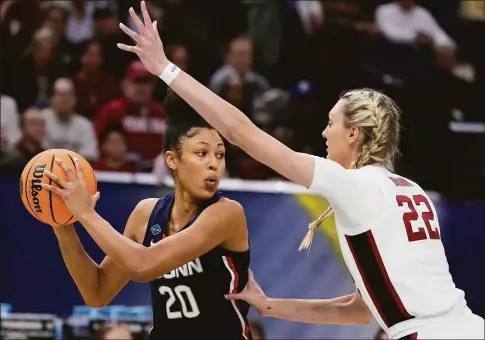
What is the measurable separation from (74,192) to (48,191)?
9.6 inches

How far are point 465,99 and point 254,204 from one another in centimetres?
445

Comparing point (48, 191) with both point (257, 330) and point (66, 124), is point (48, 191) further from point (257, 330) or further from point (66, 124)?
point (66, 124)

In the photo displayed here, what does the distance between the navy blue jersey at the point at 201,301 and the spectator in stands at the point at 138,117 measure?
17.7 feet

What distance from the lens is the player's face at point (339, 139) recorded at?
15.0ft

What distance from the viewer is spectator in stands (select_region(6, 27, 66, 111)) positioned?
35.2 feet

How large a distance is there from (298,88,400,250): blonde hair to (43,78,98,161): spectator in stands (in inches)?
232

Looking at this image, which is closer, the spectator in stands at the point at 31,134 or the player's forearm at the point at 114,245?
the player's forearm at the point at 114,245

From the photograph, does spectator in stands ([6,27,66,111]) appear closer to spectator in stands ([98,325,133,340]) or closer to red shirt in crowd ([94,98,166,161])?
red shirt in crowd ([94,98,166,161])

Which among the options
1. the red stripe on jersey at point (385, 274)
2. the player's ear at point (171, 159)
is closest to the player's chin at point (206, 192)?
the player's ear at point (171, 159)

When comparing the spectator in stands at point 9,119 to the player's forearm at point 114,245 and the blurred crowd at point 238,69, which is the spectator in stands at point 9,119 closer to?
the blurred crowd at point 238,69

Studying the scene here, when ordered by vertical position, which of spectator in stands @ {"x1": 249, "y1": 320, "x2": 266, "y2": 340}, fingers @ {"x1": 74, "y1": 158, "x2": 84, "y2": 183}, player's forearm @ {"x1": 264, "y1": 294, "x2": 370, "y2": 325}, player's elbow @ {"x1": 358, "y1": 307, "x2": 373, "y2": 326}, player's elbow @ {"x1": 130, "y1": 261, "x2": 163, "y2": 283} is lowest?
spectator in stands @ {"x1": 249, "y1": 320, "x2": 266, "y2": 340}

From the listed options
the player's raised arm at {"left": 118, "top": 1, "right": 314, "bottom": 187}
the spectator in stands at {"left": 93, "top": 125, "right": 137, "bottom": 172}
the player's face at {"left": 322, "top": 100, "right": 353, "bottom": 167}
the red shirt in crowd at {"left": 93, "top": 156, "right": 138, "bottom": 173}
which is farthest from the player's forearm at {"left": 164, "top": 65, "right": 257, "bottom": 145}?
the spectator in stands at {"left": 93, "top": 125, "right": 137, "bottom": 172}

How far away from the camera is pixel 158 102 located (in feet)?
36.1

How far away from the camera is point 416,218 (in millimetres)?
4344
